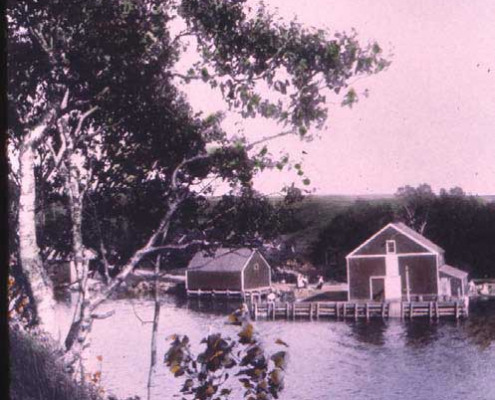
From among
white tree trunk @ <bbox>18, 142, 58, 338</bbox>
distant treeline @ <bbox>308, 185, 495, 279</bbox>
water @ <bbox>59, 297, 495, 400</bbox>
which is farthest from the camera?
distant treeline @ <bbox>308, 185, 495, 279</bbox>

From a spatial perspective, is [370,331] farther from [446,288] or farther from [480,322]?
[446,288]

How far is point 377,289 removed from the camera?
34406mm

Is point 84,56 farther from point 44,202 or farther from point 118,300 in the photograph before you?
point 118,300

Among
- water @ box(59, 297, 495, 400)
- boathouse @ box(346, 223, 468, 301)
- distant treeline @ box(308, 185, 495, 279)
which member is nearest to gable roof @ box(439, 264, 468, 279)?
distant treeline @ box(308, 185, 495, 279)

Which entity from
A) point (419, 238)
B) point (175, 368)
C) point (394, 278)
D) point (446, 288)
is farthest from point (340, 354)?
Answer: point (446, 288)

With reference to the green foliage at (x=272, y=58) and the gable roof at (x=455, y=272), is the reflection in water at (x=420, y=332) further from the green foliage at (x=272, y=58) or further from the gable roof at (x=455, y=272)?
the green foliage at (x=272, y=58)

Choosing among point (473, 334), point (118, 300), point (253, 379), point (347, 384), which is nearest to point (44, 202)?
point (118, 300)

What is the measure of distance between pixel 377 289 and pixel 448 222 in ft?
77.8

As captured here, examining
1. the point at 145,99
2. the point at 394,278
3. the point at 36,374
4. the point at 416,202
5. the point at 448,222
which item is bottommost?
the point at 394,278

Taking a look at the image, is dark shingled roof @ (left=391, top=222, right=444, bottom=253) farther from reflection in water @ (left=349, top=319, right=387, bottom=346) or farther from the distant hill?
reflection in water @ (left=349, top=319, right=387, bottom=346)

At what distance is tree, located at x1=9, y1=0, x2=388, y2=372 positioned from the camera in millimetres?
6469

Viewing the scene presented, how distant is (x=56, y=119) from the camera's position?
22.1 ft

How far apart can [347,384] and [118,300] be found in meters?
8.72

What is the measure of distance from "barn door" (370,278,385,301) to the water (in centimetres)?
379
